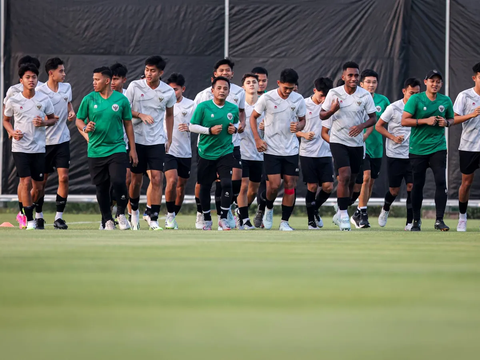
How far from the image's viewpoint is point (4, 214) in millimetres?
17609

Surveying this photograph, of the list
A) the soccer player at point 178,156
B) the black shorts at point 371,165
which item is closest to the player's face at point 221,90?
the soccer player at point 178,156

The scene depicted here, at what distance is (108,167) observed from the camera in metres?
11.2

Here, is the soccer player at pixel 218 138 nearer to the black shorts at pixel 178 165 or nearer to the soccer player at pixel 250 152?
the black shorts at pixel 178 165

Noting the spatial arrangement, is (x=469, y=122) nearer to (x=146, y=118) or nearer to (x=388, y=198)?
(x=388, y=198)

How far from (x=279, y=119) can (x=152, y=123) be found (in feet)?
5.57

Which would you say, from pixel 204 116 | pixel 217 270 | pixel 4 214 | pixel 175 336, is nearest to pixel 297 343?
pixel 175 336

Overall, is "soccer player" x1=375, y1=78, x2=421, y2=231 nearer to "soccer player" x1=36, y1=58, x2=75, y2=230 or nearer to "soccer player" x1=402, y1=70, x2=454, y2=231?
"soccer player" x1=402, y1=70, x2=454, y2=231

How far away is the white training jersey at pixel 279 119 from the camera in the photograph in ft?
40.8

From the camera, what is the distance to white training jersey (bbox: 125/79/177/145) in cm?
1190

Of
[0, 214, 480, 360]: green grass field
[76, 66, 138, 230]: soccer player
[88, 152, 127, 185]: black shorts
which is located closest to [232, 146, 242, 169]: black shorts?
[76, 66, 138, 230]: soccer player

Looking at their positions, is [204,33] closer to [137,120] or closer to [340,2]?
[340,2]

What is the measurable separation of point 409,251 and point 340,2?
1216 centimetres

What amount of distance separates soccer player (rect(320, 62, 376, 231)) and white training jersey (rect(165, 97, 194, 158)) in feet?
7.09

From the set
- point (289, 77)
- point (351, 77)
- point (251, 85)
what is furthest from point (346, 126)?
point (251, 85)
